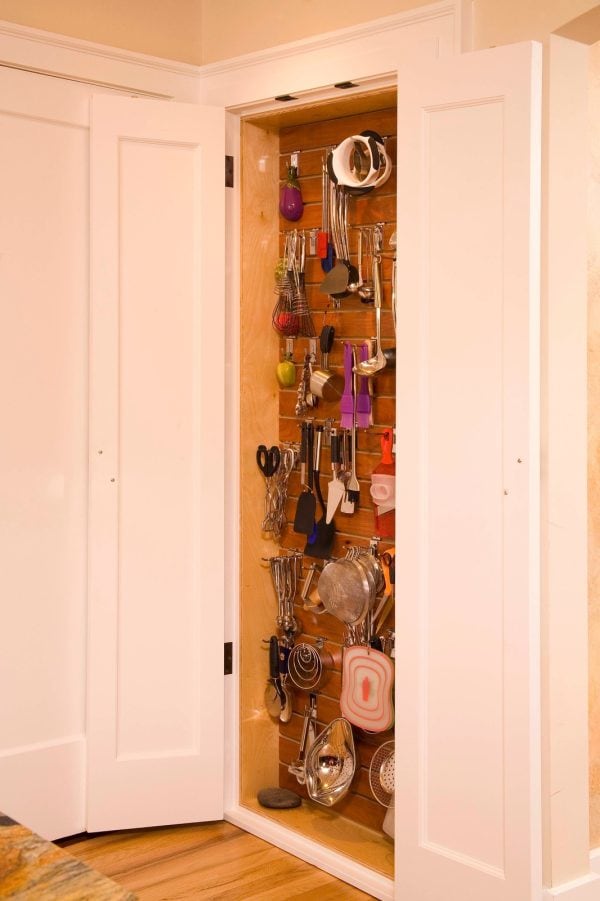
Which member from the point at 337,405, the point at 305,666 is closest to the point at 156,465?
the point at 337,405

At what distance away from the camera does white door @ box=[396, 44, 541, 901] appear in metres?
2.36

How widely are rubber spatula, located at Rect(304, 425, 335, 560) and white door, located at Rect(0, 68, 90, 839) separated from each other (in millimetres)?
694

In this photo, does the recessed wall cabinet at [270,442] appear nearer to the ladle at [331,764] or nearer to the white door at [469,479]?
the white door at [469,479]

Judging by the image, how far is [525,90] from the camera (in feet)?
7.61

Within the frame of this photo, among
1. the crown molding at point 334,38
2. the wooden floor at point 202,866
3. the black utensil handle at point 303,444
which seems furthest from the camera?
the black utensil handle at point 303,444

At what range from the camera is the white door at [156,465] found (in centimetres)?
295

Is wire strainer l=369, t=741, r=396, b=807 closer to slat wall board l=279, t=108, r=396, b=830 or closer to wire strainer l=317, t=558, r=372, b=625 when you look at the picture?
slat wall board l=279, t=108, r=396, b=830

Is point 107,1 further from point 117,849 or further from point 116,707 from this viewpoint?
point 117,849

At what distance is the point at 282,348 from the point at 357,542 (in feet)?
2.22

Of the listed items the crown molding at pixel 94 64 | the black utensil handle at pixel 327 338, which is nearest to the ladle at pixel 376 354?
the black utensil handle at pixel 327 338

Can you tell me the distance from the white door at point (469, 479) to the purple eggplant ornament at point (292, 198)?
0.67 metres

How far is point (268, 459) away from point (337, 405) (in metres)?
0.28

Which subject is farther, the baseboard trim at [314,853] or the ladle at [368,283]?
the ladle at [368,283]

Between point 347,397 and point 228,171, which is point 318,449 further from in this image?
point 228,171
